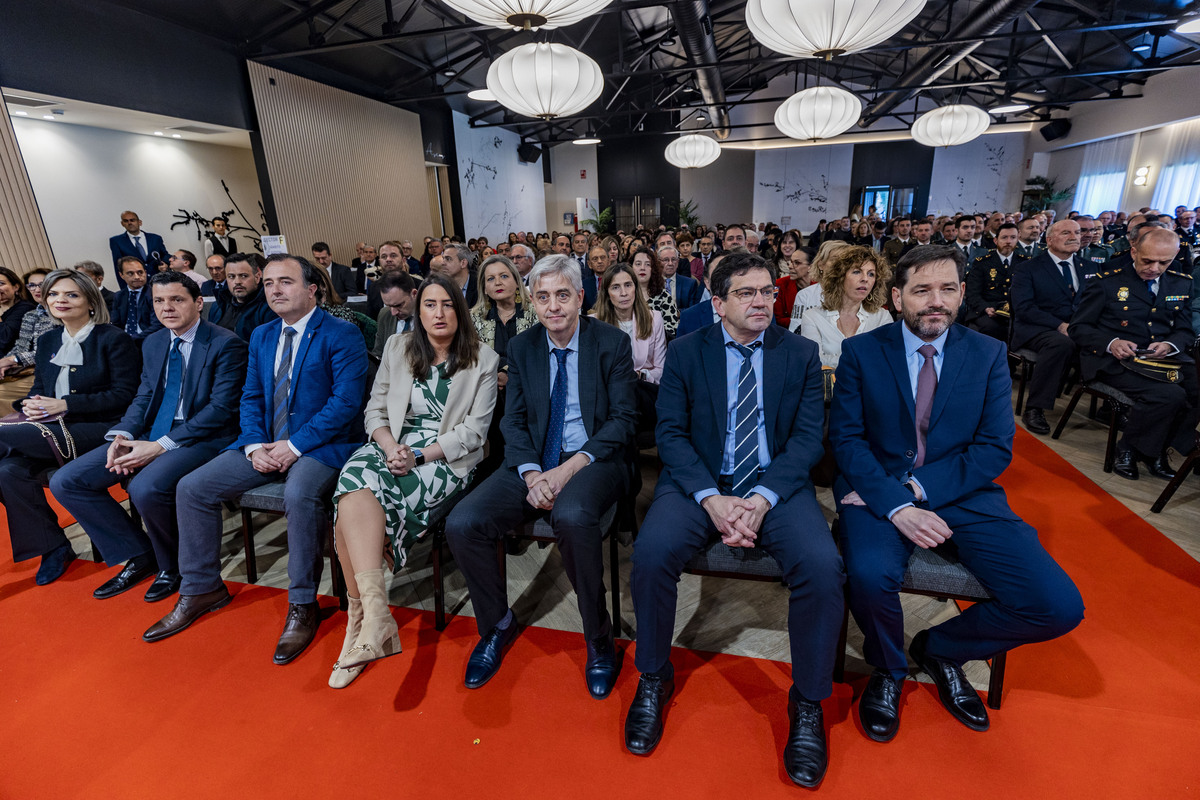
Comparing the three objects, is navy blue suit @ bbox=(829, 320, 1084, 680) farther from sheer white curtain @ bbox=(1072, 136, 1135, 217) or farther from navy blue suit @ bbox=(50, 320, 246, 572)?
sheer white curtain @ bbox=(1072, 136, 1135, 217)

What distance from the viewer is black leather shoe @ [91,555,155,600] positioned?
250 cm

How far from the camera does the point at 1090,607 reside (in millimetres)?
2211

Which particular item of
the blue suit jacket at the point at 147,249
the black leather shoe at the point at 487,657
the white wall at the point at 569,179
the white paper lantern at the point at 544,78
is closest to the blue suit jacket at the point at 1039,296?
the white paper lantern at the point at 544,78

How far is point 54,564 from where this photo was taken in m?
2.69

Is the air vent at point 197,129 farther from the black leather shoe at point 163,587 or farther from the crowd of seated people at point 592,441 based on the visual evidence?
the black leather shoe at point 163,587

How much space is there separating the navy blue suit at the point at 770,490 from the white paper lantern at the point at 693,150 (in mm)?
9448

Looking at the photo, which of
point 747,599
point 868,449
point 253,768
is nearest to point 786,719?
point 747,599

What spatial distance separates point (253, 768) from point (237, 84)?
8208 mm

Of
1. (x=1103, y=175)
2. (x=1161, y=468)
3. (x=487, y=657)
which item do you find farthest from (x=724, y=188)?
(x=487, y=657)

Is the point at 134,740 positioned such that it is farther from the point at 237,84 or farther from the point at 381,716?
the point at 237,84

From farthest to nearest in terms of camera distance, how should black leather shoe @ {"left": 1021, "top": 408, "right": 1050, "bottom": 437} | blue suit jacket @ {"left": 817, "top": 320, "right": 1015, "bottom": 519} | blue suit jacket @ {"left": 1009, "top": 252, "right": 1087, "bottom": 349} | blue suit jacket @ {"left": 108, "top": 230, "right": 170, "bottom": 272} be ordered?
blue suit jacket @ {"left": 108, "top": 230, "right": 170, "bottom": 272}, blue suit jacket @ {"left": 1009, "top": 252, "right": 1087, "bottom": 349}, black leather shoe @ {"left": 1021, "top": 408, "right": 1050, "bottom": 437}, blue suit jacket @ {"left": 817, "top": 320, "right": 1015, "bottom": 519}

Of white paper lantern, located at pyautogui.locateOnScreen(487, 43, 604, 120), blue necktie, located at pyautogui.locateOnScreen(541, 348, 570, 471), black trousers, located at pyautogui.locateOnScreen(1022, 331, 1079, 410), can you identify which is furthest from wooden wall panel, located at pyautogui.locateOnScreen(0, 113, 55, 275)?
black trousers, located at pyautogui.locateOnScreen(1022, 331, 1079, 410)

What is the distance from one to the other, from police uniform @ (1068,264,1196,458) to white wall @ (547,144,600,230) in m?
15.9

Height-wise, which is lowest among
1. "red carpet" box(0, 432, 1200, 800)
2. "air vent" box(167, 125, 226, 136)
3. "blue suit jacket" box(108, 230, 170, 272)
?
"red carpet" box(0, 432, 1200, 800)
